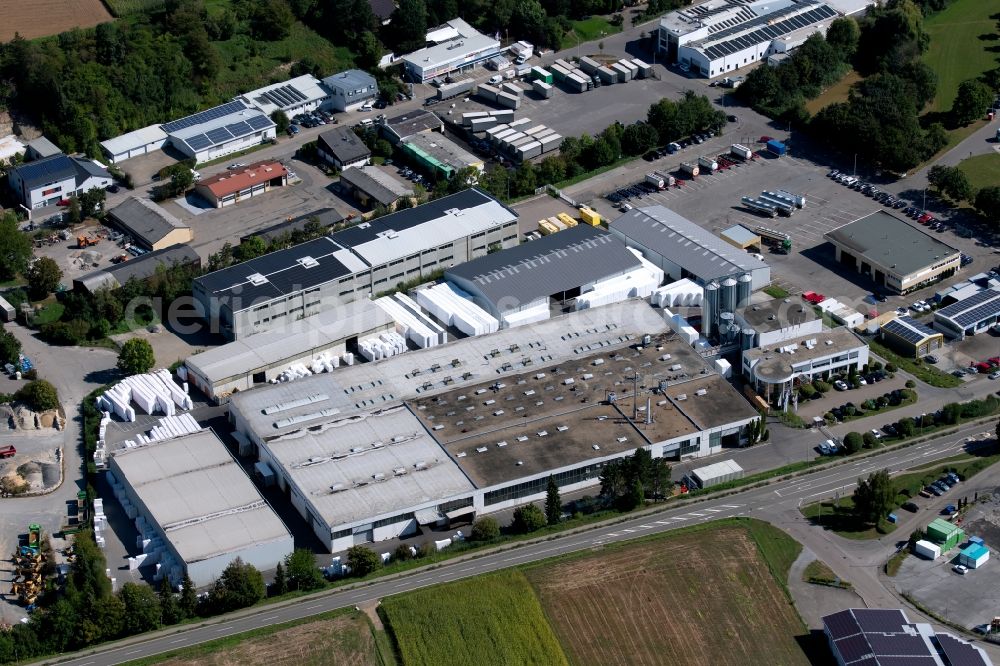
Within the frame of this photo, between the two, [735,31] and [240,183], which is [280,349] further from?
[735,31]

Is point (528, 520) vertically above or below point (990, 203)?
below

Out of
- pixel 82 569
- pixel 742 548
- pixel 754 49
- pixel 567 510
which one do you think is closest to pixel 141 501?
pixel 82 569

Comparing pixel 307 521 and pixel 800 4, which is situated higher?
pixel 800 4

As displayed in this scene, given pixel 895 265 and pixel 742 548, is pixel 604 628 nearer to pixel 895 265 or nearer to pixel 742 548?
pixel 742 548

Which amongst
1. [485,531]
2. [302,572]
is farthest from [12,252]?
[485,531]

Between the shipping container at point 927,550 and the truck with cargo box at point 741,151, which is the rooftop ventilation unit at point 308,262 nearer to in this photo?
the truck with cargo box at point 741,151

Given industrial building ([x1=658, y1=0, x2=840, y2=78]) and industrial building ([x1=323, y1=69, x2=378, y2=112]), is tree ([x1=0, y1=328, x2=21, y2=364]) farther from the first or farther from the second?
industrial building ([x1=658, y1=0, x2=840, y2=78])
